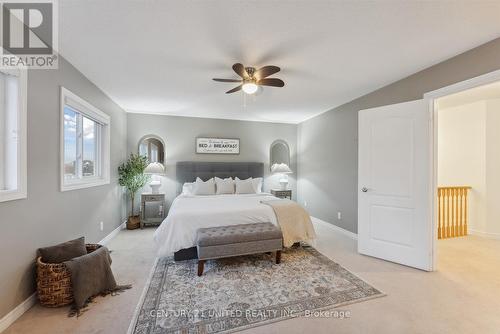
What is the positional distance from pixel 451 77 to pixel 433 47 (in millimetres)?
512

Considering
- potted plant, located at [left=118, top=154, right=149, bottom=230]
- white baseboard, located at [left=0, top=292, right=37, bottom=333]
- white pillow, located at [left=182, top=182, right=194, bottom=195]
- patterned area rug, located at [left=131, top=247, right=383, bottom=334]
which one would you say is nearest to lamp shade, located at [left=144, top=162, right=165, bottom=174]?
potted plant, located at [left=118, top=154, right=149, bottom=230]

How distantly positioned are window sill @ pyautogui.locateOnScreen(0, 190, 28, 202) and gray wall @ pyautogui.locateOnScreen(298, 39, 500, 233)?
4.61m

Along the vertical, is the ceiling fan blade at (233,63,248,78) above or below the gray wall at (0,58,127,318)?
above

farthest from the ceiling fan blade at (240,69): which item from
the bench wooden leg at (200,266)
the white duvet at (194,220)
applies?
the bench wooden leg at (200,266)

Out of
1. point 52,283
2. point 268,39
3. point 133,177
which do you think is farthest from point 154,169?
point 268,39

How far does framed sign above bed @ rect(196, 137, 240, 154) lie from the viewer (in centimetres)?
534

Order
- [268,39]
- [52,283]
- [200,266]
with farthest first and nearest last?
[200,266] < [268,39] < [52,283]

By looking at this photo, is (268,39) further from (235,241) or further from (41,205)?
(41,205)

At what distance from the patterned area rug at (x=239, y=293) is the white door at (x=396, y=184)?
87 centimetres

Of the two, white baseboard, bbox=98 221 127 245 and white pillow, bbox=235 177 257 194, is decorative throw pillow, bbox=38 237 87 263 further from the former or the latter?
white pillow, bbox=235 177 257 194

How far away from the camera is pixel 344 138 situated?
4.33 metres

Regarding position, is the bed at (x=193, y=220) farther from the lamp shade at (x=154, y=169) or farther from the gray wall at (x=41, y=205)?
the lamp shade at (x=154, y=169)

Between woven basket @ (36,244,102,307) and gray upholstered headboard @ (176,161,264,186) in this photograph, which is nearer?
woven basket @ (36,244,102,307)

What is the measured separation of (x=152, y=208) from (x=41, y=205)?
2510 millimetres
